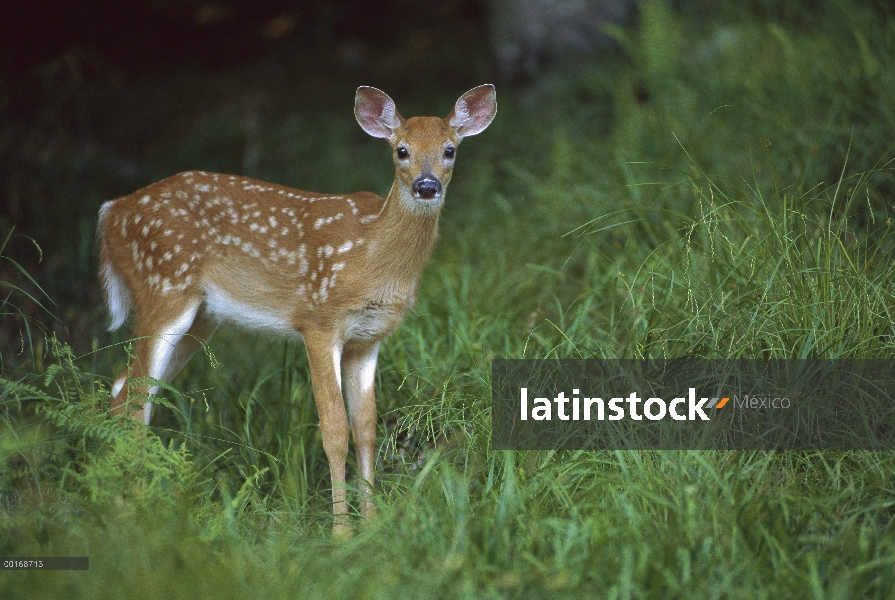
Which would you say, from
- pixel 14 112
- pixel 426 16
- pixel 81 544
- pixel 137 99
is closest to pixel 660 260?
pixel 81 544

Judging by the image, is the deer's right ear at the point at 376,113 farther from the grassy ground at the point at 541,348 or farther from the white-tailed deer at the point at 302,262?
the grassy ground at the point at 541,348

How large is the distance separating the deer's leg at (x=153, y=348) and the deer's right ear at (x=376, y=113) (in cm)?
108

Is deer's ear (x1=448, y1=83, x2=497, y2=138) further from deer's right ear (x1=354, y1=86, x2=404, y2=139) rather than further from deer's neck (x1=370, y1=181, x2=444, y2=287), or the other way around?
deer's neck (x1=370, y1=181, x2=444, y2=287)

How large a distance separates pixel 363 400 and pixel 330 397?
0.25m

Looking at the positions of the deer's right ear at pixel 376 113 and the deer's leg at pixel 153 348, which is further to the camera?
the deer's right ear at pixel 376 113

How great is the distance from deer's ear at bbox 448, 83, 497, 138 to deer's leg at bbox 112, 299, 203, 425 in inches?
54.9

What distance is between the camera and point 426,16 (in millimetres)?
11828

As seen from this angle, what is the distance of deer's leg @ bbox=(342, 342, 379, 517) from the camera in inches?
165

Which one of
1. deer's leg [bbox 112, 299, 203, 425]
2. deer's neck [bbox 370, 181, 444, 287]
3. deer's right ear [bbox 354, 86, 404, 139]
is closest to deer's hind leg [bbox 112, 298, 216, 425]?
deer's leg [bbox 112, 299, 203, 425]

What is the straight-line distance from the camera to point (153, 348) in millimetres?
4133

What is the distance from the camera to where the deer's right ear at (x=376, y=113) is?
14.2 ft

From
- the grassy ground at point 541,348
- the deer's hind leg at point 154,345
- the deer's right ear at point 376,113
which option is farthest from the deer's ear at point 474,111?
the deer's hind leg at point 154,345

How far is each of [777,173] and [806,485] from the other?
2.57m

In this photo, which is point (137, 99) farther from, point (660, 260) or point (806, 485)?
point (806, 485)
